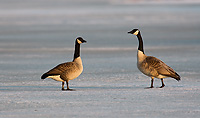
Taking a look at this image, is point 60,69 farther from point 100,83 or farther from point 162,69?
point 162,69

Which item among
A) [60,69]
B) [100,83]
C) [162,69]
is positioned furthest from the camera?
[100,83]

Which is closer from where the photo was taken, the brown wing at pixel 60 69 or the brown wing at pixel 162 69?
the brown wing at pixel 60 69

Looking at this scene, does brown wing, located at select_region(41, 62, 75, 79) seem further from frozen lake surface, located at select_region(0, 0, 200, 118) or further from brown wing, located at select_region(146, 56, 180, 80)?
brown wing, located at select_region(146, 56, 180, 80)

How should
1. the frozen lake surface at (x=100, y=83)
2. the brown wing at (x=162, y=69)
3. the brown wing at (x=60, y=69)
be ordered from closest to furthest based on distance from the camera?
the frozen lake surface at (x=100, y=83) < the brown wing at (x=60, y=69) < the brown wing at (x=162, y=69)

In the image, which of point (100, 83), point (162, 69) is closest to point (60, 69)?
point (100, 83)

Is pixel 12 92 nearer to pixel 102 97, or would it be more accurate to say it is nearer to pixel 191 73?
pixel 102 97

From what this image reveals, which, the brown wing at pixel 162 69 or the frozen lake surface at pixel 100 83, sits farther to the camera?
the brown wing at pixel 162 69

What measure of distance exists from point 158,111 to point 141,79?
3.63m

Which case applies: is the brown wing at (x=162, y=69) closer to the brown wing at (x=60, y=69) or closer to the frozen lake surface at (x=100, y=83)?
the frozen lake surface at (x=100, y=83)

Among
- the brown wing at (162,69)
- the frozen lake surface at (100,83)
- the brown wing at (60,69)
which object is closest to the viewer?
the frozen lake surface at (100,83)

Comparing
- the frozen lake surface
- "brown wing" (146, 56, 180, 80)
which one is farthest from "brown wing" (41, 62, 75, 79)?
"brown wing" (146, 56, 180, 80)

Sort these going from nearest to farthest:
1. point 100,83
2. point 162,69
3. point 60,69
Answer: point 60,69 < point 162,69 < point 100,83

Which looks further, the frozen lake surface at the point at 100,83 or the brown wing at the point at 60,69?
the brown wing at the point at 60,69

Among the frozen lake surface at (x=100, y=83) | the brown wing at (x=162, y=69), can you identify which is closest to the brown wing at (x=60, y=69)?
the frozen lake surface at (x=100, y=83)
